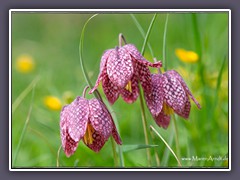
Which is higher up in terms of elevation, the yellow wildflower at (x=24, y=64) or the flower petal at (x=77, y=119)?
the yellow wildflower at (x=24, y=64)

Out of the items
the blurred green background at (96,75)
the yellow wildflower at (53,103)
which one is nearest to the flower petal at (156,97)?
the blurred green background at (96,75)

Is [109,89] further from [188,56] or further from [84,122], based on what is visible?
[188,56]

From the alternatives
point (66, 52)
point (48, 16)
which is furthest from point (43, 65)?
point (48, 16)

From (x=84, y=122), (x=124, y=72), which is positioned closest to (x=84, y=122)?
(x=84, y=122)

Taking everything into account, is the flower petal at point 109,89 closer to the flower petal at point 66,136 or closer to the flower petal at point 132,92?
the flower petal at point 132,92

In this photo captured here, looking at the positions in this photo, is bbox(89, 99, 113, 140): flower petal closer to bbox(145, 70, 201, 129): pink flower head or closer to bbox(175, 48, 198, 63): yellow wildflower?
bbox(145, 70, 201, 129): pink flower head

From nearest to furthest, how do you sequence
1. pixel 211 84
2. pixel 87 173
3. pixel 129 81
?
pixel 129 81 → pixel 87 173 → pixel 211 84
